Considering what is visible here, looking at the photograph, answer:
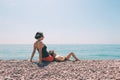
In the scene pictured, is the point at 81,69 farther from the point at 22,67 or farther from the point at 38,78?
the point at 22,67

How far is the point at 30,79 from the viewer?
8.17 metres

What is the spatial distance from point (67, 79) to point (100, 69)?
2.12 m

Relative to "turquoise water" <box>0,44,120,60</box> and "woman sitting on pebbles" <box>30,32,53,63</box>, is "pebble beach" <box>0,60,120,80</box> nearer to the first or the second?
"woman sitting on pebbles" <box>30,32,53,63</box>

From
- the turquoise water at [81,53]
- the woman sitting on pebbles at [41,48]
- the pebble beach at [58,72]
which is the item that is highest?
the woman sitting on pebbles at [41,48]

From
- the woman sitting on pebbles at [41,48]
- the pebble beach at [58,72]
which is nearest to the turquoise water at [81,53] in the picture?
the woman sitting on pebbles at [41,48]

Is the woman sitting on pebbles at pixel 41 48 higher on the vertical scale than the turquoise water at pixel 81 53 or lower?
higher

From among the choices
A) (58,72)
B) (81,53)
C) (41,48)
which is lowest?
(81,53)

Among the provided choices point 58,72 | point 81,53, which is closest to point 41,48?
point 58,72

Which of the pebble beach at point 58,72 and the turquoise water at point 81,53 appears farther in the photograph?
the turquoise water at point 81,53

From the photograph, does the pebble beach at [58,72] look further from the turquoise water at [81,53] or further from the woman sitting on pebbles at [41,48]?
the turquoise water at [81,53]

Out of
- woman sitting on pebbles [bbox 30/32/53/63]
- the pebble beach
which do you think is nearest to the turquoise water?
woman sitting on pebbles [bbox 30/32/53/63]

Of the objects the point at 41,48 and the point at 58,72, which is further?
the point at 41,48

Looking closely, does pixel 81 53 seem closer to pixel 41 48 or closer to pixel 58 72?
pixel 41 48

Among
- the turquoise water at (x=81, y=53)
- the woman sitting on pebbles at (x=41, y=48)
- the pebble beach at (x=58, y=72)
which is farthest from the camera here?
the turquoise water at (x=81, y=53)
